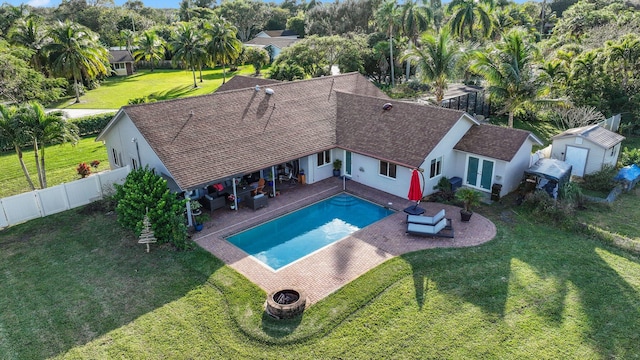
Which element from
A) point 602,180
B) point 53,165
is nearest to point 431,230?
point 602,180

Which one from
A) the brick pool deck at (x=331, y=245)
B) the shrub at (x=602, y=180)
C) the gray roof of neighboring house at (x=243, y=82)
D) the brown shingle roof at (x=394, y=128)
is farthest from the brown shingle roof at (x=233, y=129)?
the shrub at (x=602, y=180)

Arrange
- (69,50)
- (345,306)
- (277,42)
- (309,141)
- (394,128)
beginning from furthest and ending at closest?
1. (277,42)
2. (69,50)
3. (309,141)
4. (394,128)
5. (345,306)

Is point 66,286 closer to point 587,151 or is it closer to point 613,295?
point 613,295

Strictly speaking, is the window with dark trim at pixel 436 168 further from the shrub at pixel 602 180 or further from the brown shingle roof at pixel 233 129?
the shrub at pixel 602 180

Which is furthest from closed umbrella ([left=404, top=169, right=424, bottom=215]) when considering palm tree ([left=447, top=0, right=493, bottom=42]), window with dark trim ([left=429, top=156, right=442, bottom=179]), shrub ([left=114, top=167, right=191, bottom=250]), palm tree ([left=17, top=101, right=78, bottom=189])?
palm tree ([left=447, top=0, right=493, bottom=42])

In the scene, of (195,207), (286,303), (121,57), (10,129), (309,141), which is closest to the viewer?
(286,303)

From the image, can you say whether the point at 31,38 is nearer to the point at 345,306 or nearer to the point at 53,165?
the point at 53,165

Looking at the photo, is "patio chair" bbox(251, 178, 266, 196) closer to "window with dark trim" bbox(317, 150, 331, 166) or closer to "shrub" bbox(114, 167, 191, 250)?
"window with dark trim" bbox(317, 150, 331, 166)
